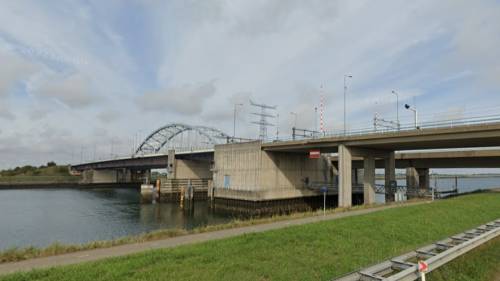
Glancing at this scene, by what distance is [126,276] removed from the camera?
26.5ft

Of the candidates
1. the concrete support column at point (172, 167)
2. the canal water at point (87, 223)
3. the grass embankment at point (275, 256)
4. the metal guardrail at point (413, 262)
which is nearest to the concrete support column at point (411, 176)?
the canal water at point (87, 223)

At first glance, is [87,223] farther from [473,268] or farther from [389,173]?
[389,173]

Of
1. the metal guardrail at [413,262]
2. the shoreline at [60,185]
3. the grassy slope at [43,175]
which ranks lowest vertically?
the shoreline at [60,185]

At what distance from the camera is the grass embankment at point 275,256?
323 inches

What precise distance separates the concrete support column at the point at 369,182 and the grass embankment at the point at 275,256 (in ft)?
88.8

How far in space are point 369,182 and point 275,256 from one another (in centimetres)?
3512

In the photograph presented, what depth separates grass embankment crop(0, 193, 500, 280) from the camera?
323 inches

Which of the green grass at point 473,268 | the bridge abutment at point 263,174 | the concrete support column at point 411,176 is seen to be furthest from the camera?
the concrete support column at point 411,176

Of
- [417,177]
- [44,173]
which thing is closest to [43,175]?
[44,173]

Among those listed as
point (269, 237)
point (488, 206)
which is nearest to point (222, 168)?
point (488, 206)

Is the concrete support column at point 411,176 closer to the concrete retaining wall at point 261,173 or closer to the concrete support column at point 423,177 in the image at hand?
the concrete support column at point 423,177

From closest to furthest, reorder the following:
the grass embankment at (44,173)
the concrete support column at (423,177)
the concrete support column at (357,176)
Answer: the concrete support column at (423,177), the concrete support column at (357,176), the grass embankment at (44,173)

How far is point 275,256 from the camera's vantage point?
9.82m

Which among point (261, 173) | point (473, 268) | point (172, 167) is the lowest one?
point (473, 268)
